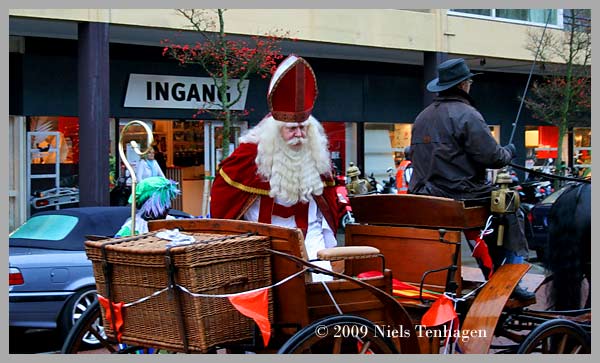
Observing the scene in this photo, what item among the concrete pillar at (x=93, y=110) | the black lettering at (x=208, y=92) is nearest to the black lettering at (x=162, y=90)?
the black lettering at (x=208, y=92)

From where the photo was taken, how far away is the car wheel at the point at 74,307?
7.44 metres

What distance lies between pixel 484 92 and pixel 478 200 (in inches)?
710

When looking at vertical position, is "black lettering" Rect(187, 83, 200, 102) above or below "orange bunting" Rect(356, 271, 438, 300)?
above

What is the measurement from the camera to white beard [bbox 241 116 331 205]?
4.88 meters

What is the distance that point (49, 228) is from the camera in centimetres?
805

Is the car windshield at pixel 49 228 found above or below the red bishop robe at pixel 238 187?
below

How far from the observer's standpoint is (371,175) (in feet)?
66.0

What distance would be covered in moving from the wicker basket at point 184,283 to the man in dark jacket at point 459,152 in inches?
73.7

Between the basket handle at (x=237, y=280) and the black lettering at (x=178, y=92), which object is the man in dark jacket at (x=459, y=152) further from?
the black lettering at (x=178, y=92)

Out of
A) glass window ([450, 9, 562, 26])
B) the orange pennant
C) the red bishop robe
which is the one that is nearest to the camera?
the orange pennant

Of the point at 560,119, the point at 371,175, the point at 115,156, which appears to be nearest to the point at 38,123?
the point at 115,156

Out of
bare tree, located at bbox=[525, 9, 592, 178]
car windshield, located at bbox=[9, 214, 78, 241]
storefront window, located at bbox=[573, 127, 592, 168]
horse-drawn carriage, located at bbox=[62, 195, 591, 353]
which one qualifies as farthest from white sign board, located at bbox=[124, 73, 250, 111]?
storefront window, located at bbox=[573, 127, 592, 168]

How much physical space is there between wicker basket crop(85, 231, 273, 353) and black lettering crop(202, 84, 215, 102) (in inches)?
538

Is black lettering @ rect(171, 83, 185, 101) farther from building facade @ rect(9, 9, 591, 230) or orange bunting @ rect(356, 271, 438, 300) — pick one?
orange bunting @ rect(356, 271, 438, 300)
